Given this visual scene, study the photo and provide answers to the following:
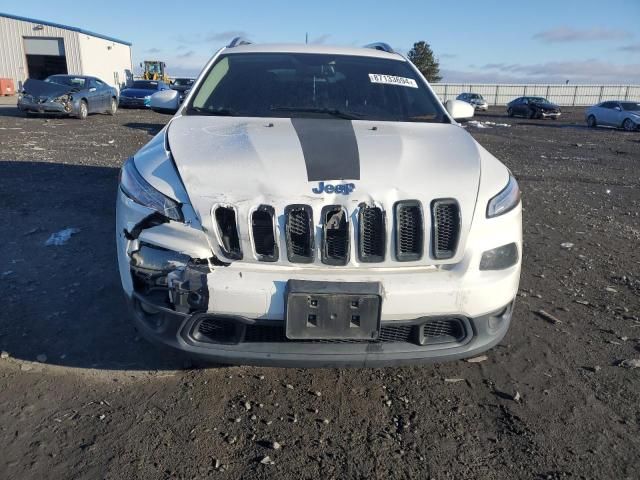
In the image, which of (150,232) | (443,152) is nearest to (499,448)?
(443,152)

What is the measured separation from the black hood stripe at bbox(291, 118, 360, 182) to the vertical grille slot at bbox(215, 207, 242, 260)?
0.40m

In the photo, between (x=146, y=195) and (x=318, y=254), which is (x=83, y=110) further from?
(x=318, y=254)

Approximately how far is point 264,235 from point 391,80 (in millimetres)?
2097

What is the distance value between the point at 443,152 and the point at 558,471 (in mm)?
1578

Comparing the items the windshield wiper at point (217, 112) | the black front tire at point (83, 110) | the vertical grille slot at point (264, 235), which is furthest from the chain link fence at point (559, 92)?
the vertical grille slot at point (264, 235)

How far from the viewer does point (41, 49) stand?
37031 mm

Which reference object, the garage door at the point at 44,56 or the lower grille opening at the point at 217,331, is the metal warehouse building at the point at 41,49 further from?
the lower grille opening at the point at 217,331

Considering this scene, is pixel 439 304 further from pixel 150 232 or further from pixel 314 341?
pixel 150 232

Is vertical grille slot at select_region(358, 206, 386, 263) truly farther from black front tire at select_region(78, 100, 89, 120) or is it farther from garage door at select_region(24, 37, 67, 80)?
garage door at select_region(24, 37, 67, 80)

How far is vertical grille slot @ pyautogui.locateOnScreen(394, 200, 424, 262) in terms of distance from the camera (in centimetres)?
218

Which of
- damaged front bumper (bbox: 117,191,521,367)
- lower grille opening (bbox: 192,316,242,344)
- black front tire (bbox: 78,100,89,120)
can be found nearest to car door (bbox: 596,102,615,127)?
black front tire (bbox: 78,100,89,120)

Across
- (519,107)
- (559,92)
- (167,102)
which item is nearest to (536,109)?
(519,107)

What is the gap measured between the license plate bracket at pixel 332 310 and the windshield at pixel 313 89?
158 cm

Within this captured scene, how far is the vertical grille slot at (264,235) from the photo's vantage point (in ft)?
7.05
